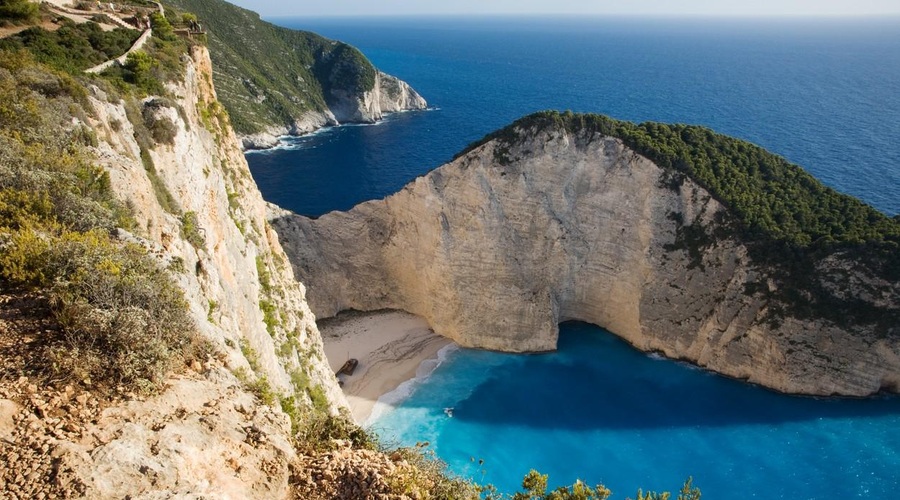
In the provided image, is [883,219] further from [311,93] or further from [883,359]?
[311,93]

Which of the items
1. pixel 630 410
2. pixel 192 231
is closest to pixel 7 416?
pixel 192 231

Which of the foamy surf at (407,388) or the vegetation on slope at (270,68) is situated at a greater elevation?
the vegetation on slope at (270,68)

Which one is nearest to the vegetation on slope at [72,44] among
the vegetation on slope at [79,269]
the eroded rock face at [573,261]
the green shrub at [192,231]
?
the vegetation on slope at [79,269]

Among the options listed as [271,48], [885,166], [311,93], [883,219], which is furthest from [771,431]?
[271,48]

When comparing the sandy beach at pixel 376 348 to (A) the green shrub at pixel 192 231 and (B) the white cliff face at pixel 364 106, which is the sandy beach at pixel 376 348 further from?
(B) the white cliff face at pixel 364 106

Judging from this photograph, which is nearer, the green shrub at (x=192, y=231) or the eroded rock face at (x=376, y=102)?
the green shrub at (x=192, y=231)

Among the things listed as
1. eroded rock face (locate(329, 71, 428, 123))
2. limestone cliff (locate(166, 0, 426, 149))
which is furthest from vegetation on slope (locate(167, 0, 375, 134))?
eroded rock face (locate(329, 71, 428, 123))

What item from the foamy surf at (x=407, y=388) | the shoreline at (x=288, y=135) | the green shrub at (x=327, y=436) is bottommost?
the foamy surf at (x=407, y=388)
